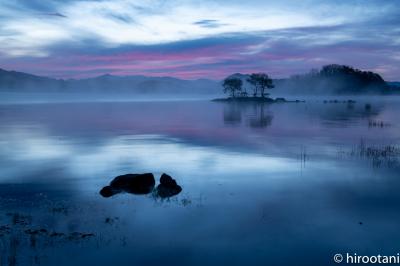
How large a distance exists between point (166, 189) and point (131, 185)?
1834mm

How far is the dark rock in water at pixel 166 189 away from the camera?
1859 centimetres

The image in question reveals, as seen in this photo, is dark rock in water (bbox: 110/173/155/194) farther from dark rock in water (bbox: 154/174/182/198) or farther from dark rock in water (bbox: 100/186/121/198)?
dark rock in water (bbox: 154/174/182/198)

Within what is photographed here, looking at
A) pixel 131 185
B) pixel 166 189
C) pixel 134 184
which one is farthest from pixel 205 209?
pixel 131 185

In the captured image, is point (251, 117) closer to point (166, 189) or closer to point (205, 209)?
point (166, 189)

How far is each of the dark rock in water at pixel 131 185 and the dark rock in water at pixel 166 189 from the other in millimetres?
603

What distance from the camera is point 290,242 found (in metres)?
13.2

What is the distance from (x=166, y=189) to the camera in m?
19.0

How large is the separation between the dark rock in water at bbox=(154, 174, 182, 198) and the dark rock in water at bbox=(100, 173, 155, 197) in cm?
60

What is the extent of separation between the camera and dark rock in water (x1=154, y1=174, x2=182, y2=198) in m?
18.6

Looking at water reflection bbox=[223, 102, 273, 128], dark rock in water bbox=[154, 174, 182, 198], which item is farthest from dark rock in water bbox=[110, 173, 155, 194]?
water reflection bbox=[223, 102, 273, 128]

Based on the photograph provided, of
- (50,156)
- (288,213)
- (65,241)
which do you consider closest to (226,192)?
(288,213)

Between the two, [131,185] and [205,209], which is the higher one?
[131,185]

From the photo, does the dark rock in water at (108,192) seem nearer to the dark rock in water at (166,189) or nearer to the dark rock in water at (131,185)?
the dark rock in water at (131,185)

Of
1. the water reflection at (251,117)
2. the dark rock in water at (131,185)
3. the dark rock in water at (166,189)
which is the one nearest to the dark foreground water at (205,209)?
the dark rock in water at (166,189)
